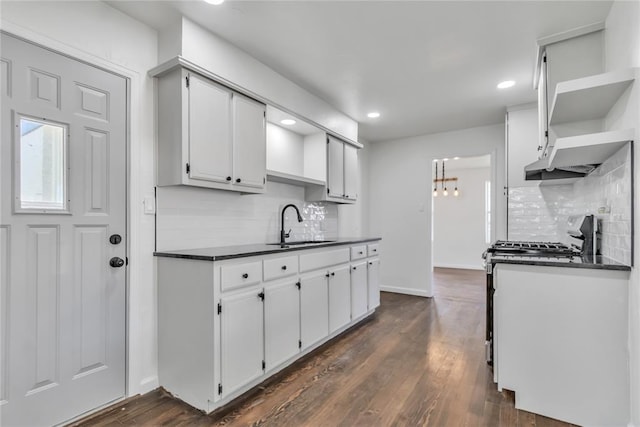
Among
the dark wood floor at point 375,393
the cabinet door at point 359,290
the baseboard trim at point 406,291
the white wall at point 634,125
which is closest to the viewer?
the white wall at point 634,125

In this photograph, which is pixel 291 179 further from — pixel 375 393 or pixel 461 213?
pixel 461 213

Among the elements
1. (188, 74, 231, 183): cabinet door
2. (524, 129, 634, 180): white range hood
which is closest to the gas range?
(524, 129, 634, 180): white range hood

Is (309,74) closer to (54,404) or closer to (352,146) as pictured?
(352,146)

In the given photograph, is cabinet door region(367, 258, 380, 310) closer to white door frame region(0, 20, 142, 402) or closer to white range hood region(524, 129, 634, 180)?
white range hood region(524, 129, 634, 180)

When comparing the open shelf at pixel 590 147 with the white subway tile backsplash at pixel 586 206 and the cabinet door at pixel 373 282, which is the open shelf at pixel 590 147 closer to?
the white subway tile backsplash at pixel 586 206

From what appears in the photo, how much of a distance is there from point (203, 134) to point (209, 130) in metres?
0.06

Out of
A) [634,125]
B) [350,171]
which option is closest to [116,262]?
[350,171]

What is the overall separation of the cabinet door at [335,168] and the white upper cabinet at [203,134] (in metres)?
1.23

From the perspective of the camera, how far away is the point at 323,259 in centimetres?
291

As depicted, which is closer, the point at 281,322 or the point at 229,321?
the point at 229,321

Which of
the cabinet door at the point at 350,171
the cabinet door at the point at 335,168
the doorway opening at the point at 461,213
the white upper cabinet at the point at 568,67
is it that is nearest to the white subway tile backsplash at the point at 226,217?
the cabinet door at the point at 335,168

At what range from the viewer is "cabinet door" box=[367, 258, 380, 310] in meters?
3.74

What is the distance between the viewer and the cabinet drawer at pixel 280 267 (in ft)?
7.51

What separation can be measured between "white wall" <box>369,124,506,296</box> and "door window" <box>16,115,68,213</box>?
427 cm
